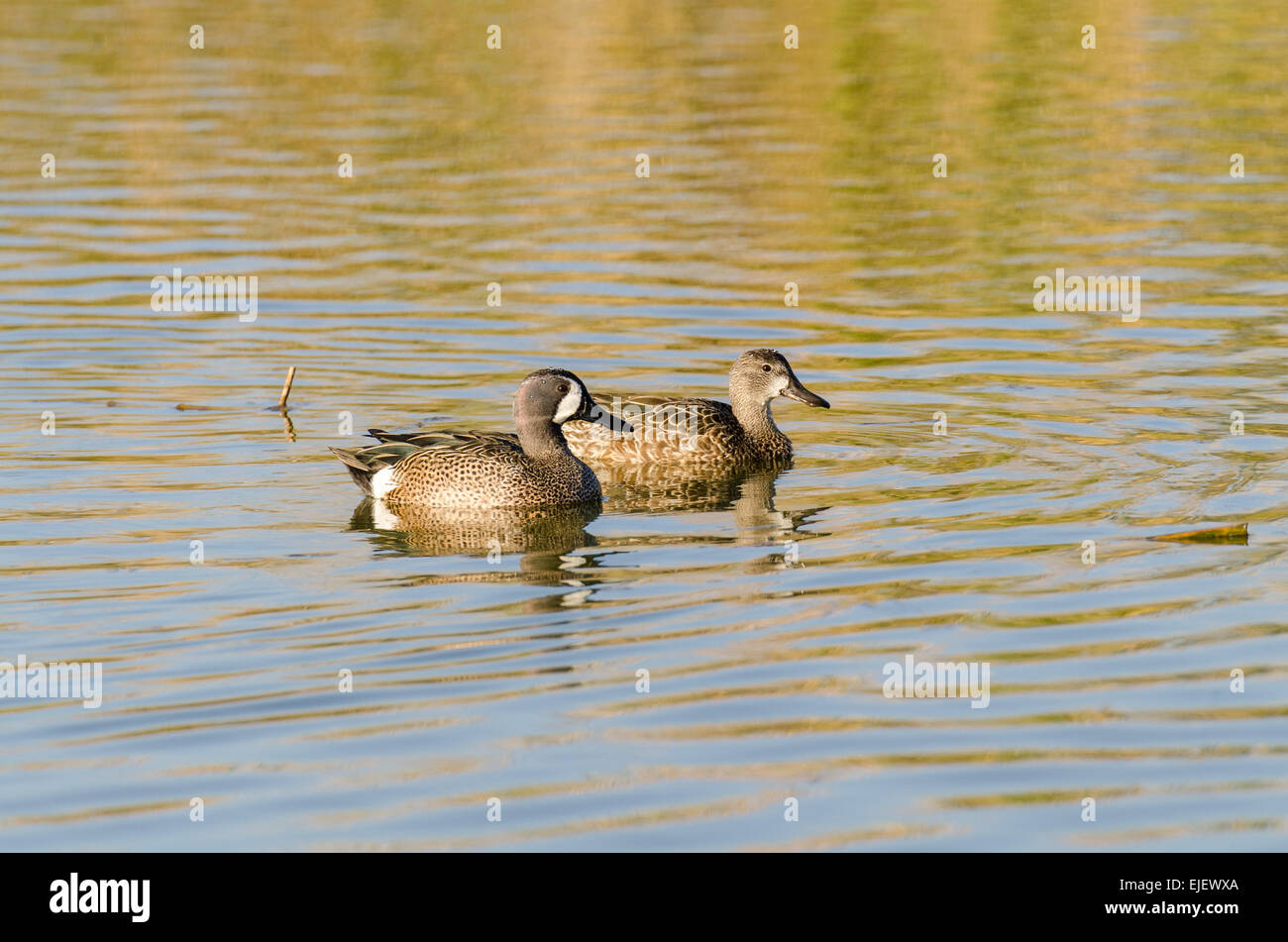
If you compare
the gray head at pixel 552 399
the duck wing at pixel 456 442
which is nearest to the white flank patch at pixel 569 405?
the gray head at pixel 552 399

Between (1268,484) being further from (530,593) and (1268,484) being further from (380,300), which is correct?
(380,300)

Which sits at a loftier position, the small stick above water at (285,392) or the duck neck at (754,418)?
the small stick above water at (285,392)

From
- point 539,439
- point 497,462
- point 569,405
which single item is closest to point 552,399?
point 569,405

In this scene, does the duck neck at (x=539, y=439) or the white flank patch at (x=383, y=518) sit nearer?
the white flank patch at (x=383, y=518)

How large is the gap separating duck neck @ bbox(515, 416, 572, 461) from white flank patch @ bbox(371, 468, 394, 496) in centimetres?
84

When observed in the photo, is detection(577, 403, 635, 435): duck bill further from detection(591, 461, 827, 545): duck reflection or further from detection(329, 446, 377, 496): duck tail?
detection(329, 446, 377, 496): duck tail

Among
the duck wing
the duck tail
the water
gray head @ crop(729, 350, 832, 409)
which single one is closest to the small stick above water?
the water

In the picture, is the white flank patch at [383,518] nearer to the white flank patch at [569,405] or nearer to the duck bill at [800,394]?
the white flank patch at [569,405]

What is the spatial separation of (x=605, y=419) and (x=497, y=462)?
3.38ft

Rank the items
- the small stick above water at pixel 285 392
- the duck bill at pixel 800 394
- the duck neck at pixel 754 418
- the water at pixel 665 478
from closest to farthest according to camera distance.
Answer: the water at pixel 665 478 < the duck bill at pixel 800 394 < the duck neck at pixel 754 418 < the small stick above water at pixel 285 392

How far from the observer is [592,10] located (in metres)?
37.8

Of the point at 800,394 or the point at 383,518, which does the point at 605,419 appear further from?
the point at 383,518

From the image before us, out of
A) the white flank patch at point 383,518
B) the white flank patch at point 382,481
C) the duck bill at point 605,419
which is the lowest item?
the white flank patch at point 383,518

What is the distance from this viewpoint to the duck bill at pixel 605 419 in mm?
12820
